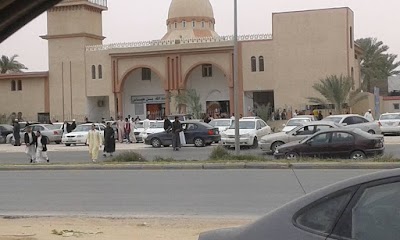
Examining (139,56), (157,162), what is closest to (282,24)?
(139,56)

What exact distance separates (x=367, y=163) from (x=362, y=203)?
606 inches

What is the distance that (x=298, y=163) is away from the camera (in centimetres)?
1884

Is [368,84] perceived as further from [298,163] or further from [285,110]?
[298,163]

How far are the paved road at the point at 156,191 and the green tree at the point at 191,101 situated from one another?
3618 centimetres

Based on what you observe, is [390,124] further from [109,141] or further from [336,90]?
[109,141]

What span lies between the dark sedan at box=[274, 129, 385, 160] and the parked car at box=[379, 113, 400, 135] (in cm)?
1623

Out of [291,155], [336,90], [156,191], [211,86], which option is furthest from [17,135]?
[156,191]

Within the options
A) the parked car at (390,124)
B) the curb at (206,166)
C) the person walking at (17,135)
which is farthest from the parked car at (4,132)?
the parked car at (390,124)

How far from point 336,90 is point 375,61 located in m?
20.1

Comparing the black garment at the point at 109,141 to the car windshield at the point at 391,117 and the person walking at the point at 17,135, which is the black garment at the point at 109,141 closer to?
the person walking at the point at 17,135

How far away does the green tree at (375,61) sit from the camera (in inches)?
2625

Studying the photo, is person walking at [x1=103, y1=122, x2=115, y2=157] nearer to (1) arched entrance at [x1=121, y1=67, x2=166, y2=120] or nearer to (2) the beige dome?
(1) arched entrance at [x1=121, y1=67, x2=166, y2=120]

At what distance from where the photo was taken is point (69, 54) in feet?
204

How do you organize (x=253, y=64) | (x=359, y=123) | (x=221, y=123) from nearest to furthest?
1. (x=359, y=123)
2. (x=221, y=123)
3. (x=253, y=64)
